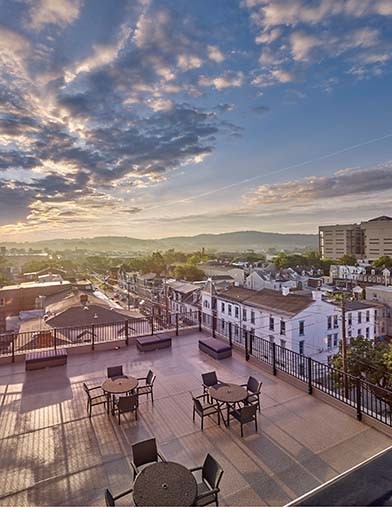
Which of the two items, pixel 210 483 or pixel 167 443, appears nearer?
pixel 210 483

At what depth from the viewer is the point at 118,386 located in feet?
20.4

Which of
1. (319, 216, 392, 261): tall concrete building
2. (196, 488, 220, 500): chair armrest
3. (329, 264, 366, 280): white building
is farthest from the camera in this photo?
(319, 216, 392, 261): tall concrete building

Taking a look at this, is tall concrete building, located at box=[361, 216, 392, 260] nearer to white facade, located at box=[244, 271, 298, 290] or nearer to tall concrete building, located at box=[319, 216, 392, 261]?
tall concrete building, located at box=[319, 216, 392, 261]

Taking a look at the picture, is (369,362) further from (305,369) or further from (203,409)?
(203,409)

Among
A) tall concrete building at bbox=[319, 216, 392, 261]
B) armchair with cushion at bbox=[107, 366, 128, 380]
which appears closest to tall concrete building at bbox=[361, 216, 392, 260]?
tall concrete building at bbox=[319, 216, 392, 261]

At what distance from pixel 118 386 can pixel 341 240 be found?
119 metres

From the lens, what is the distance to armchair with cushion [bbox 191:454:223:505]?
337cm

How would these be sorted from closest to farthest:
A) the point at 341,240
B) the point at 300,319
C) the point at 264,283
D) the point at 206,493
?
the point at 206,493, the point at 300,319, the point at 264,283, the point at 341,240

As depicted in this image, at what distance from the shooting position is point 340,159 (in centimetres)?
2184

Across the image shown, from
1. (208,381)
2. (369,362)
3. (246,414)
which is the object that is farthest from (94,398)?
(369,362)

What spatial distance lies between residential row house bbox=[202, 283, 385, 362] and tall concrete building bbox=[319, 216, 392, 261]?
3195 inches

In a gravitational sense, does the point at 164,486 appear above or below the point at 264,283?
above

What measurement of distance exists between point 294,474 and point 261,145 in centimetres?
1888

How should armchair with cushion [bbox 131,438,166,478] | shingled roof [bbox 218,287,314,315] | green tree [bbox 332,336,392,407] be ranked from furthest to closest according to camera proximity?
shingled roof [bbox 218,287,314,315]
green tree [bbox 332,336,392,407]
armchair with cushion [bbox 131,438,166,478]
